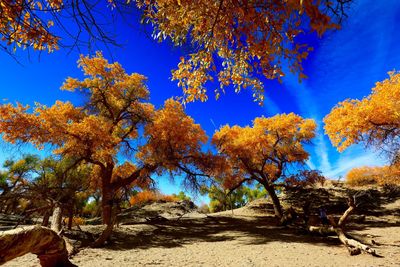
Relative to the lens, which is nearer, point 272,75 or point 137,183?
point 272,75

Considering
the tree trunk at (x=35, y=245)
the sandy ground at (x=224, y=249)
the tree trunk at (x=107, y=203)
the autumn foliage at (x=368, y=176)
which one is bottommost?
the sandy ground at (x=224, y=249)

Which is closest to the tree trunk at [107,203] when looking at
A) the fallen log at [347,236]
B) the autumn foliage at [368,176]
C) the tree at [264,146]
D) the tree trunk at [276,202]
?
the tree at [264,146]

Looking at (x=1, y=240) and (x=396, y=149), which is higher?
(x=396, y=149)

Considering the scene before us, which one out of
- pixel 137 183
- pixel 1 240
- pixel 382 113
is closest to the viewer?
pixel 1 240

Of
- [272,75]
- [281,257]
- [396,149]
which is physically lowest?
[281,257]

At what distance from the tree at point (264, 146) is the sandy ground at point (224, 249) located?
17.6 feet

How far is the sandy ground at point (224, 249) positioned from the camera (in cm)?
877

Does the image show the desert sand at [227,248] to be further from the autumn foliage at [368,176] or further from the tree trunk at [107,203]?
the autumn foliage at [368,176]

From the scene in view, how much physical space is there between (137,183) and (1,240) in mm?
15885

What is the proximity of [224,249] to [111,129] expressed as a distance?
1078 centimetres

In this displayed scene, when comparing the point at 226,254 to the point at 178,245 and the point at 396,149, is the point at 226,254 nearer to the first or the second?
the point at 178,245

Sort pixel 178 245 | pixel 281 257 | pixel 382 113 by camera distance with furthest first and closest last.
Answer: pixel 382 113, pixel 178 245, pixel 281 257

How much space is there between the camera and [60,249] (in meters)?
4.97

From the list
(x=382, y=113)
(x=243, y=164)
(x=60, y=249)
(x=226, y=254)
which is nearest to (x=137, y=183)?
(x=243, y=164)
